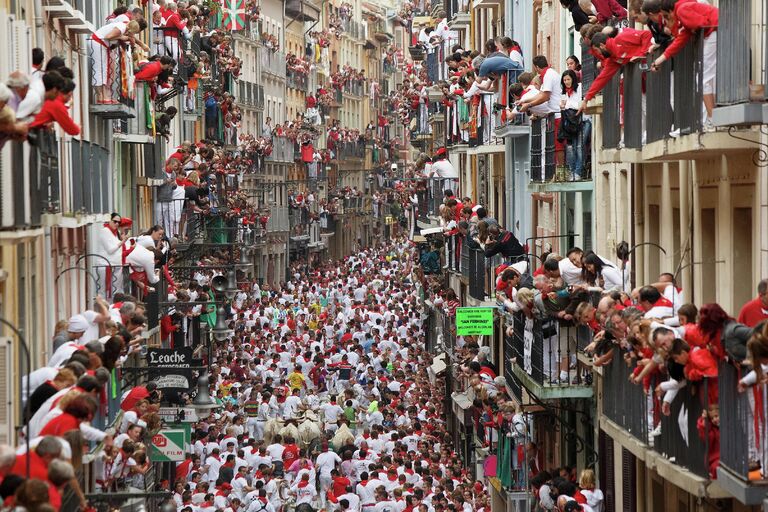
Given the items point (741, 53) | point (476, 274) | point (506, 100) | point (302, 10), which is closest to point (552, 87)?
point (506, 100)

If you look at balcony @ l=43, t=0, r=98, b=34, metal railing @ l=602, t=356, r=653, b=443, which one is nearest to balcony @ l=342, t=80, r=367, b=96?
balcony @ l=43, t=0, r=98, b=34

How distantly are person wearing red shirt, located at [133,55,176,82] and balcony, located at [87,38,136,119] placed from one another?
1.79 m


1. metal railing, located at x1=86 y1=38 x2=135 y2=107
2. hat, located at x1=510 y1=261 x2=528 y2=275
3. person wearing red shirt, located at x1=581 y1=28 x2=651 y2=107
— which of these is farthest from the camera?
hat, located at x1=510 y1=261 x2=528 y2=275

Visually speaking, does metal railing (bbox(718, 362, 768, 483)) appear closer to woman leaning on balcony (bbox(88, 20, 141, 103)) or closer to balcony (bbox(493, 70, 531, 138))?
woman leaning on balcony (bbox(88, 20, 141, 103))

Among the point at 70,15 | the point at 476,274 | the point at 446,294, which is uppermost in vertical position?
the point at 70,15

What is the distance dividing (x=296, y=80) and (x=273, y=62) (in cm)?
847

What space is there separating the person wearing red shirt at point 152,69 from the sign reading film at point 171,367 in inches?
178

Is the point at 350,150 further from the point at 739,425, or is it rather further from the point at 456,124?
the point at 739,425

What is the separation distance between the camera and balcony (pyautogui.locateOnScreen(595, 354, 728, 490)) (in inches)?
643

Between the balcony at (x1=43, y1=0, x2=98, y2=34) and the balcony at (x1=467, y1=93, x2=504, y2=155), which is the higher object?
the balcony at (x1=43, y1=0, x2=98, y2=34)

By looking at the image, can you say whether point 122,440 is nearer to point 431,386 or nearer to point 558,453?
point 558,453

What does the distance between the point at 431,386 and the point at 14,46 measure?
3314 cm

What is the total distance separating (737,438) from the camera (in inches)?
627

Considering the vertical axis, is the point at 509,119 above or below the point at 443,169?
above
